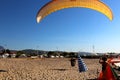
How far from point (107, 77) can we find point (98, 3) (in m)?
3.42

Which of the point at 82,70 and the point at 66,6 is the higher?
the point at 66,6

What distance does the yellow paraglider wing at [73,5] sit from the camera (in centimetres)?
1096

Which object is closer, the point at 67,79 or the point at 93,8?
the point at 93,8

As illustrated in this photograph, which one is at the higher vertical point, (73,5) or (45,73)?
(73,5)

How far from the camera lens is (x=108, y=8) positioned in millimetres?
11203

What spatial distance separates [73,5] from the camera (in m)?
11.6

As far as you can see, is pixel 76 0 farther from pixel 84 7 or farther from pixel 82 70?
pixel 82 70

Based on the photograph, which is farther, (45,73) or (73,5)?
(45,73)

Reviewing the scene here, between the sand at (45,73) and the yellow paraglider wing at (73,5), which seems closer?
the yellow paraglider wing at (73,5)

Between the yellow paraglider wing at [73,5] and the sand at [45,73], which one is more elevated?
the yellow paraglider wing at [73,5]

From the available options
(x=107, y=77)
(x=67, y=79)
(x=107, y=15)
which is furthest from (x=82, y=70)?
(x=107, y=77)

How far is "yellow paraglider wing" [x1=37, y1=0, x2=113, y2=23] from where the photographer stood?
11.0m

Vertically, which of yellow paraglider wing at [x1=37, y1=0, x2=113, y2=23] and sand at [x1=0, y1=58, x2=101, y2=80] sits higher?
yellow paraglider wing at [x1=37, y1=0, x2=113, y2=23]

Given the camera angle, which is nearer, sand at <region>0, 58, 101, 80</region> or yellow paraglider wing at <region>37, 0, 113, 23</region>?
yellow paraglider wing at <region>37, 0, 113, 23</region>
